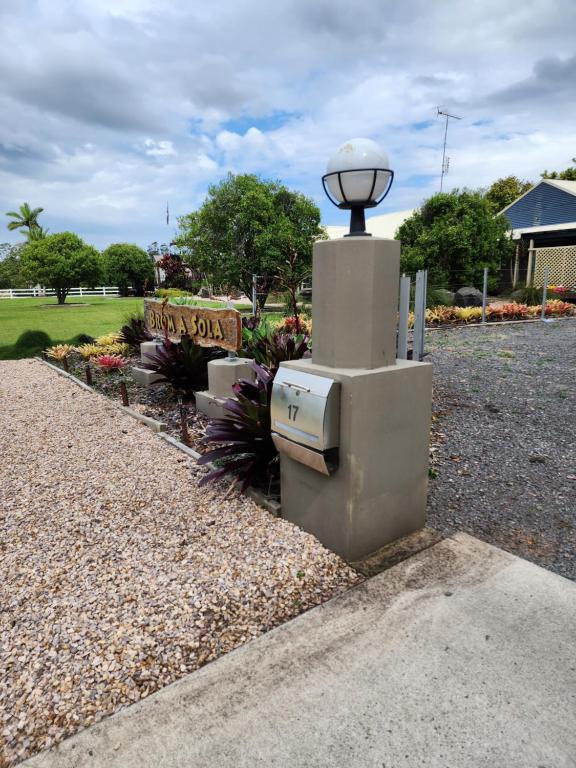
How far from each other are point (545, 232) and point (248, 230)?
13.4m

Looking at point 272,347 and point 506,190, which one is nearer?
point 272,347

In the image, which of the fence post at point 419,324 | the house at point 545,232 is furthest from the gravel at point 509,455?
the house at point 545,232

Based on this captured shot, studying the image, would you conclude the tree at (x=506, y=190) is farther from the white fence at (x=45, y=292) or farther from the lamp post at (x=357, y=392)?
the lamp post at (x=357, y=392)

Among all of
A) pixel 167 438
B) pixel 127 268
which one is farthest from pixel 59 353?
pixel 127 268

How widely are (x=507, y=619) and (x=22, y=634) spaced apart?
6.82ft

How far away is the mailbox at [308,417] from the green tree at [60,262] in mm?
29911

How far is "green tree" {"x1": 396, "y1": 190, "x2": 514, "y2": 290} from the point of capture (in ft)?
66.0

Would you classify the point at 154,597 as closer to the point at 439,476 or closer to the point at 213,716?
the point at 213,716

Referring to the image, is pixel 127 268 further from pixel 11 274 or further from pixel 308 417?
pixel 308 417

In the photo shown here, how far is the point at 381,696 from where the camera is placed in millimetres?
1688

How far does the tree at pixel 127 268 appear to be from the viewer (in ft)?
133

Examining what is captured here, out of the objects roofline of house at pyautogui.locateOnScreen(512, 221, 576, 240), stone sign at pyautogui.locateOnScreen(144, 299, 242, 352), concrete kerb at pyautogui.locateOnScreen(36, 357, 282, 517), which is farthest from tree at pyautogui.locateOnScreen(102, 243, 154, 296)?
stone sign at pyautogui.locateOnScreen(144, 299, 242, 352)

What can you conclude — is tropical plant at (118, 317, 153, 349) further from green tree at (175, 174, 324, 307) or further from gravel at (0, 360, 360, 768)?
green tree at (175, 174, 324, 307)

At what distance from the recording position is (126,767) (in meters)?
1.48
